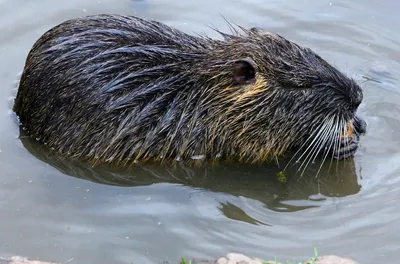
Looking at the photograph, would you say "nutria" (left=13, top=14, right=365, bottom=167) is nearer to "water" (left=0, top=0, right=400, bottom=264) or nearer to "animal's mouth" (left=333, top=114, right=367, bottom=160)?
"animal's mouth" (left=333, top=114, right=367, bottom=160)

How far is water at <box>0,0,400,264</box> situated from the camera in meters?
3.86

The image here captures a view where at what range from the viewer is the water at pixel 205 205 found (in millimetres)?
3863

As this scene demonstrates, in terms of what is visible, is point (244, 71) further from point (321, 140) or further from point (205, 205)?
point (205, 205)

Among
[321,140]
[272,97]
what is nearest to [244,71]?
[272,97]

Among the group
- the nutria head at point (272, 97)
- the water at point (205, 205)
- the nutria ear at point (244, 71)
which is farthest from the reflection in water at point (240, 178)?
the nutria ear at point (244, 71)

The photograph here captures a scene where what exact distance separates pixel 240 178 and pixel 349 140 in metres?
0.71

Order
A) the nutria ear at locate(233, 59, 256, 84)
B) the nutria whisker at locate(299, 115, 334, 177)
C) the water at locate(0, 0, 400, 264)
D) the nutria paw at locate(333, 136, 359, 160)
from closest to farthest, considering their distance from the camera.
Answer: the water at locate(0, 0, 400, 264), the nutria ear at locate(233, 59, 256, 84), the nutria whisker at locate(299, 115, 334, 177), the nutria paw at locate(333, 136, 359, 160)

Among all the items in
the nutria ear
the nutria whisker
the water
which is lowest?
the water

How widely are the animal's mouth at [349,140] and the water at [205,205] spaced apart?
0.06 m

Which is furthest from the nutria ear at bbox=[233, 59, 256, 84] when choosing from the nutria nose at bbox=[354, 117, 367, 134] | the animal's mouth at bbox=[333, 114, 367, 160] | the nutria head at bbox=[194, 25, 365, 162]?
the nutria nose at bbox=[354, 117, 367, 134]

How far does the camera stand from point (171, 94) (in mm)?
4328

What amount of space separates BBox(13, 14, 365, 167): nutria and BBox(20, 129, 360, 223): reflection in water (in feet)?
0.26

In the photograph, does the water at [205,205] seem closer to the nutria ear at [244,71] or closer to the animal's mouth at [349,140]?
the animal's mouth at [349,140]

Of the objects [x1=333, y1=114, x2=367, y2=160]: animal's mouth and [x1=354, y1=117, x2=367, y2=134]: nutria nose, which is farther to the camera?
[x1=354, y1=117, x2=367, y2=134]: nutria nose
